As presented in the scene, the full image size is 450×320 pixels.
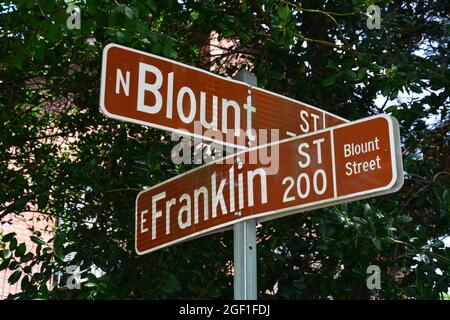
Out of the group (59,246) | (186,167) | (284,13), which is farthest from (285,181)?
(186,167)

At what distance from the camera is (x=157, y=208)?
9.13 ft

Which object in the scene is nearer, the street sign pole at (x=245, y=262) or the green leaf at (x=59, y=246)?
the street sign pole at (x=245, y=262)

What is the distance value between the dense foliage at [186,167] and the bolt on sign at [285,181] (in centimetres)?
134

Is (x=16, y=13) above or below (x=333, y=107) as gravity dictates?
above

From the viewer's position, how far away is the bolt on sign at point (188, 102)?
8.16 feet

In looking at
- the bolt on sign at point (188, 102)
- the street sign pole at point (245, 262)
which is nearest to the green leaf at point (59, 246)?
the bolt on sign at point (188, 102)

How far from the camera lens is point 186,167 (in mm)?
5250

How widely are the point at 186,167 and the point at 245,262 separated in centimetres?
293

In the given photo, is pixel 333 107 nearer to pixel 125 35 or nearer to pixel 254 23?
pixel 254 23

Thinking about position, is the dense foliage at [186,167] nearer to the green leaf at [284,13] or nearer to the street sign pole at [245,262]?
the green leaf at [284,13]

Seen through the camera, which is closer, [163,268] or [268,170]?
[268,170]

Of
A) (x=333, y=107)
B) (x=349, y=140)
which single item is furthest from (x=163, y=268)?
(x=349, y=140)

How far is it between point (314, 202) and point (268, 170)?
0.82 ft
